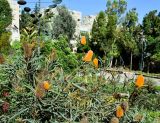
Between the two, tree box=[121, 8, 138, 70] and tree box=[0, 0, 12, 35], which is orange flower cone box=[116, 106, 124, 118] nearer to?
tree box=[0, 0, 12, 35]

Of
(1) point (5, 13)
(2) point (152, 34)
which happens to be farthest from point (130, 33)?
(1) point (5, 13)

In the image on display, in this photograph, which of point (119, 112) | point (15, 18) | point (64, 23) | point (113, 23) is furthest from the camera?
point (64, 23)

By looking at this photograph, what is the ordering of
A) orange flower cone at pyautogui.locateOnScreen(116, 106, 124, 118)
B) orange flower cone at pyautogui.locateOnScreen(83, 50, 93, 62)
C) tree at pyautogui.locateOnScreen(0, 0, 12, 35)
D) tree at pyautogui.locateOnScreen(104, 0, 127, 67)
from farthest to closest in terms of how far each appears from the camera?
tree at pyautogui.locateOnScreen(104, 0, 127, 67) < tree at pyautogui.locateOnScreen(0, 0, 12, 35) < orange flower cone at pyautogui.locateOnScreen(83, 50, 93, 62) < orange flower cone at pyautogui.locateOnScreen(116, 106, 124, 118)

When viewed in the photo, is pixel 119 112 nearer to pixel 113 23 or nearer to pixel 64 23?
pixel 113 23

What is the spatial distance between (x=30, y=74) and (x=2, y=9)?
21.7 metres

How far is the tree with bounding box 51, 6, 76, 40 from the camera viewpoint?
32.9 meters

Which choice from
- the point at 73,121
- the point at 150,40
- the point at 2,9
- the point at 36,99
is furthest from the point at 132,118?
the point at 150,40

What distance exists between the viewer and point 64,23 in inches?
1325

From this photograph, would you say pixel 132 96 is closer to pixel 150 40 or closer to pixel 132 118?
pixel 132 118

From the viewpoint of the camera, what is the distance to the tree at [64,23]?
108 ft

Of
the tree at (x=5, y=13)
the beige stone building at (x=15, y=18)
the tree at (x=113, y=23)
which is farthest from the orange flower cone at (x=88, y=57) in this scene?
the tree at (x=113, y=23)

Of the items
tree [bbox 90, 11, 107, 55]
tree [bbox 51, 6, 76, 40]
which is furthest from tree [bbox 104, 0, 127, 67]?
tree [bbox 51, 6, 76, 40]

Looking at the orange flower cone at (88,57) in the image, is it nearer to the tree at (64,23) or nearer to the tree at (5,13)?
the tree at (5,13)

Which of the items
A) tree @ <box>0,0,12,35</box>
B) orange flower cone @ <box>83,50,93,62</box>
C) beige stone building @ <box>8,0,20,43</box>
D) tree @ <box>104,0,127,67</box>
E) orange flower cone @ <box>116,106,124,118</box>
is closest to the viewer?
orange flower cone @ <box>116,106,124,118</box>
